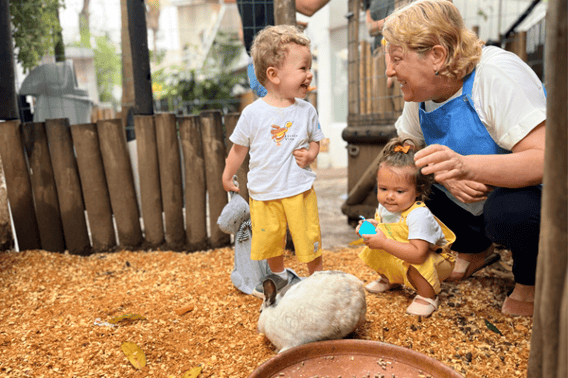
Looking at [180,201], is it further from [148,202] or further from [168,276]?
[168,276]

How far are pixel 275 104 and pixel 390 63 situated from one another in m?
0.62

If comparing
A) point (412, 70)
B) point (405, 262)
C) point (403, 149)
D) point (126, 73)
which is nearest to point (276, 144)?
point (403, 149)

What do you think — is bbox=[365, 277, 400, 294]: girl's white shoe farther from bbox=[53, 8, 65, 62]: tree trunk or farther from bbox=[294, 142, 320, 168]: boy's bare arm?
bbox=[53, 8, 65, 62]: tree trunk

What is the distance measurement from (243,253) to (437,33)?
1539mm

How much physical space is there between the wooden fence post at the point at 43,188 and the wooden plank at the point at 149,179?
65 cm

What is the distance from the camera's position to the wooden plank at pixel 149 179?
3.31 metres

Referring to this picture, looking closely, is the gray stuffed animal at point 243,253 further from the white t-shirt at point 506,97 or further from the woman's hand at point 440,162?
the white t-shirt at point 506,97

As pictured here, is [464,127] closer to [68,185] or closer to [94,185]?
[94,185]

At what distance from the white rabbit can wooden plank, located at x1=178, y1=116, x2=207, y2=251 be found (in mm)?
1625

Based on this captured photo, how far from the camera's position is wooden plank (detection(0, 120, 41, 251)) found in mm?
3191

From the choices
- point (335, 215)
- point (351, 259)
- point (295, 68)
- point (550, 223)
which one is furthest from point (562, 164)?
point (335, 215)

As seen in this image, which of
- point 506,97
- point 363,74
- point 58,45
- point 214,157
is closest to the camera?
point 506,97

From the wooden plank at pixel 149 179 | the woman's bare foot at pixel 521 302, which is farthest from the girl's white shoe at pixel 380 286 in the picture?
the wooden plank at pixel 149 179

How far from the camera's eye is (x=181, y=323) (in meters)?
2.20
